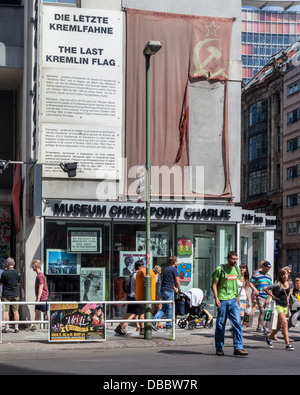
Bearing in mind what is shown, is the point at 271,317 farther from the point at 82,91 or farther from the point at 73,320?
the point at 82,91

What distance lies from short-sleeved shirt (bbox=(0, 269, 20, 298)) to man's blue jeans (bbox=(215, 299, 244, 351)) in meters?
6.75

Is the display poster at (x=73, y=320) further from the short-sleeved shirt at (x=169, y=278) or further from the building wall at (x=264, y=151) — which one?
the building wall at (x=264, y=151)

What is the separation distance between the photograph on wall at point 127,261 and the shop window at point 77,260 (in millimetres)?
415

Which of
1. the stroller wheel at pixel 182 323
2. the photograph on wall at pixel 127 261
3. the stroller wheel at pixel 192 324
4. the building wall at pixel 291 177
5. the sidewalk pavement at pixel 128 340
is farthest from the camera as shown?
the building wall at pixel 291 177

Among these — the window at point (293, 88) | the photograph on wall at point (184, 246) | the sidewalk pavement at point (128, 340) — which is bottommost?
the sidewalk pavement at point (128, 340)

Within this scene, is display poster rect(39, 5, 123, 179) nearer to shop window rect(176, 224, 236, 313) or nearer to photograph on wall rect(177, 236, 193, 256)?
photograph on wall rect(177, 236, 193, 256)

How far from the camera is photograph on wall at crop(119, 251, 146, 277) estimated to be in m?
20.3

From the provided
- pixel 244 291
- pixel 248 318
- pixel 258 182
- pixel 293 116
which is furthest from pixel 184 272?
pixel 258 182

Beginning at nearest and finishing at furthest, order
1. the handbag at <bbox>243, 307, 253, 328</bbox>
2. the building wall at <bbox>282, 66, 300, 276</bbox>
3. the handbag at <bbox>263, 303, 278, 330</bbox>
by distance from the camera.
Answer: the handbag at <bbox>263, 303, 278, 330</bbox> → the handbag at <bbox>243, 307, 253, 328</bbox> → the building wall at <bbox>282, 66, 300, 276</bbox>

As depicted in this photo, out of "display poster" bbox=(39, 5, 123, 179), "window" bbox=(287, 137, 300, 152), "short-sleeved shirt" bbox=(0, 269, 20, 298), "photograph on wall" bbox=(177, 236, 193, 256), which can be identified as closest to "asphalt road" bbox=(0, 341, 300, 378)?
"short-sleeved shirt" bbox=(0, 269, 20, 298)

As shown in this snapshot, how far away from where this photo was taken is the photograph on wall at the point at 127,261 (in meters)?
20.3

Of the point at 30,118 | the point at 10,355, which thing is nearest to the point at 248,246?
the point at 30,118

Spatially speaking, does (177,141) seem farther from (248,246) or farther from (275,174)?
(275,174)

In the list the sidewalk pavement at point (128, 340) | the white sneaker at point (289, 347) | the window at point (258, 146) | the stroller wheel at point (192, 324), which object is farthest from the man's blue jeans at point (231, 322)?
the window at point (258, 146)
